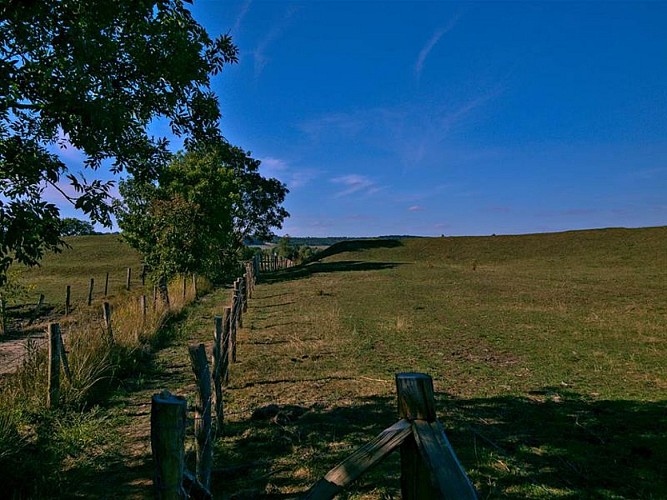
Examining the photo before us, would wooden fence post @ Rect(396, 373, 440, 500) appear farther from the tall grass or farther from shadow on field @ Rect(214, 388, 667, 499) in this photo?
the tall grass

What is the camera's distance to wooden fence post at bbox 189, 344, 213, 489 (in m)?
4.19

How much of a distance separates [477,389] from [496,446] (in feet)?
12.0

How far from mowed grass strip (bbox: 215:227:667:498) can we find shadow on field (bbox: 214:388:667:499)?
20mm

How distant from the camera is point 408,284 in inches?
1022

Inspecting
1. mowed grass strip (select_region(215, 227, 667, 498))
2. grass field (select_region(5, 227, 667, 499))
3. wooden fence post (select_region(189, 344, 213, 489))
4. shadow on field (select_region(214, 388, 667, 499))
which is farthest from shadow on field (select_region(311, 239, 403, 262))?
wooden fence post (select_region(189, 344, 213, 489))

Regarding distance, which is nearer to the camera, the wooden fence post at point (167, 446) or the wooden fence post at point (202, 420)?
the wooden fence post at point (167, 446)

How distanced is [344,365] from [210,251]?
53.4 ft

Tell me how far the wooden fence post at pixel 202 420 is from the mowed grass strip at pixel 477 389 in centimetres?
52

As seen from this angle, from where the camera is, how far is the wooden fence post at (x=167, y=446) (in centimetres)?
208

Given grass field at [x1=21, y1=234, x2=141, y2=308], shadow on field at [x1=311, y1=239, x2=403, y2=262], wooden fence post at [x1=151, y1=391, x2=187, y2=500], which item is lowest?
grass field at [x1=21, y1=234, x2=141, y2=308]

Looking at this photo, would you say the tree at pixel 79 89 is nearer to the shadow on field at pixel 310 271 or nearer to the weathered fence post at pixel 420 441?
the weathered fence post at pixel 420 441

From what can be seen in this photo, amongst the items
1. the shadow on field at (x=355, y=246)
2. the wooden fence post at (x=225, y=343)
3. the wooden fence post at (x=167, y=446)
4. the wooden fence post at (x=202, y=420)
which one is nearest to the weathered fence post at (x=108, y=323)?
the wooden fence post at (x=225, y=343)

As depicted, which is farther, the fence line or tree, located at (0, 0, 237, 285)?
tree, located at (0, 0, 237, 285)

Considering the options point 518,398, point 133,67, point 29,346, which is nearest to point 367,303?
point 518,398
